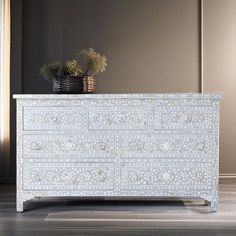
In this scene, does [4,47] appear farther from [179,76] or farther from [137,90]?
[179,76]

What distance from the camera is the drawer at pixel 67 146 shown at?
120 inches

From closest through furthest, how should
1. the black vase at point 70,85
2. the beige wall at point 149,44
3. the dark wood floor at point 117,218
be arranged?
the dark wood floor at point 117,218 → the black vase at point 70,85 → the beige wall at point 149,44

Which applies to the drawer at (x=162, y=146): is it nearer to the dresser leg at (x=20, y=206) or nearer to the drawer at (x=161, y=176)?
the drawer at (x=161, y=176)

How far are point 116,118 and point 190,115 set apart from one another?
0.49 metres

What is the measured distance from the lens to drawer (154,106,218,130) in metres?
3.03

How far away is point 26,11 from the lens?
4.23 meters

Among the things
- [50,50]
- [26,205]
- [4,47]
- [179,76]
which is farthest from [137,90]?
[26,205]

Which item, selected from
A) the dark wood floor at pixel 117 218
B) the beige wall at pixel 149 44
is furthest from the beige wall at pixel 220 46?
the dark wood floor at pixel 117 218

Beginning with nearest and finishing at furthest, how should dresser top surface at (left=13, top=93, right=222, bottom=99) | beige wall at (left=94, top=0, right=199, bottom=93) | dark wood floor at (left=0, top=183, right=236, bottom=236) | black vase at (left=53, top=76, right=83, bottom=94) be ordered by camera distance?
1. dark wood floor at (left=0, top=183, right=236, bottom=236)
2. dresser top surface at (left=13, top=93, right=222, bottom=99)
3. black vase at (left=53, top=76, right=83, bottom=94)
4. beige wall at (left=94, top=0, right=199, bottom=93)

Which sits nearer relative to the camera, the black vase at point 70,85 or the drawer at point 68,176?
the drawer at point 68,176

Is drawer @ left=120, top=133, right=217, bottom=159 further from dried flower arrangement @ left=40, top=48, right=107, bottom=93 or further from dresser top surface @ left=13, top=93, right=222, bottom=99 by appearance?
dried flower arrangement @ left=40, top=48, right=107, bottom=93

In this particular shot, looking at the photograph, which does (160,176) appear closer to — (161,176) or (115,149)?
(161,176)

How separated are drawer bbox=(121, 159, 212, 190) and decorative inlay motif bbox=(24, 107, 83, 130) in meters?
0.46

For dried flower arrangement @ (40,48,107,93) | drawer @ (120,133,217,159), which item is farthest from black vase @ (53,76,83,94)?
drawer @ (120,133,217,159)
